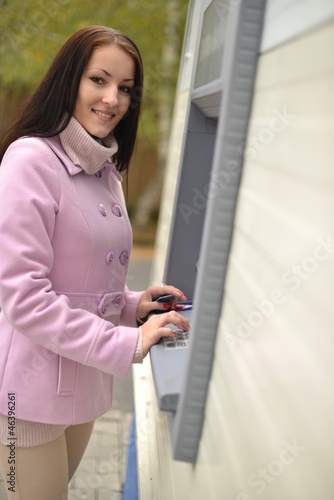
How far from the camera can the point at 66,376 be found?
1961 millimetres

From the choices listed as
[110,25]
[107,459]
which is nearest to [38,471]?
[107,459]

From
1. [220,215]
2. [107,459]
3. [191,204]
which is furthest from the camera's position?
[107,459]

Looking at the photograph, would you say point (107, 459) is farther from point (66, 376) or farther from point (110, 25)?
point (110, 25)

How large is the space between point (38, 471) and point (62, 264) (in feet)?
1.97

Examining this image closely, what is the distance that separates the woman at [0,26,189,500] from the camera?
5.80 ft

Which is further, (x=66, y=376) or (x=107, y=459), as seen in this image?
(x=107, y=459)

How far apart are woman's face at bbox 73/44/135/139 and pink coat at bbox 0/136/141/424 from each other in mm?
120

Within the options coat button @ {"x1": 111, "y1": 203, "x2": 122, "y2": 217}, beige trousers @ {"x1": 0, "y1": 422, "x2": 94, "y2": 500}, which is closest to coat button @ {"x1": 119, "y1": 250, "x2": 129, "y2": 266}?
coat button @ {"x1": 111, "y1": 203, "x2": 122, "y2": 217}

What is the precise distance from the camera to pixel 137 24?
10406 millimetres

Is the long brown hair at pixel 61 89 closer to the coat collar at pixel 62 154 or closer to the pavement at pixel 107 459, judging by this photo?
the coat collar at pixel 62 154

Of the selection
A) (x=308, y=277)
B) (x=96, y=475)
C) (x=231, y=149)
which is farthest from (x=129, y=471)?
(x=308, y=277)

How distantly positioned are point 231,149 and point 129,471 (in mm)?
2480

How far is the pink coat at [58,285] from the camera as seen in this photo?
5.75 ft

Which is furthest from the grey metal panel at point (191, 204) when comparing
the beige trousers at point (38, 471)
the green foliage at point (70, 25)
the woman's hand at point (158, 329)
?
the green foliage at point (70, 25)
